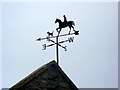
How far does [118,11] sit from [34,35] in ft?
2.44

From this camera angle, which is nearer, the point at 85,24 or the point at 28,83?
the point at 28,83

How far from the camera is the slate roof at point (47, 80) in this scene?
1827 mm

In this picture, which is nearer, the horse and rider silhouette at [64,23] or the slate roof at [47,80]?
the slate roof at [47,80]

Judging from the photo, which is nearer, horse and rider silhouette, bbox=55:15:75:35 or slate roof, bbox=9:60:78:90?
slate roof, bbox=9:60:78:90

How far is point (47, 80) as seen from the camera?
1.88m

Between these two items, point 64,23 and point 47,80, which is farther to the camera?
point 64,23

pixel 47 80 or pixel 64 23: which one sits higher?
pixel 64 23

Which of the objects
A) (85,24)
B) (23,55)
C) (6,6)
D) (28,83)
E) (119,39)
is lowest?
(28,83)

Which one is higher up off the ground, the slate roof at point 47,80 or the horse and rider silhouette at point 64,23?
the horse and rider silhouette at point 64,23

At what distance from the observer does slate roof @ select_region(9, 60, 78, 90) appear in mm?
1827

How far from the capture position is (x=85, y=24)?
2.08m

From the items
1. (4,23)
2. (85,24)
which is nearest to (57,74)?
(85,24)

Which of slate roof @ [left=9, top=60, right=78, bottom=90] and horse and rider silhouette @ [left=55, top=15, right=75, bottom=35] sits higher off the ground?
horse and rider silhouette @ [left=55, top=15, right=75, bottom=35]

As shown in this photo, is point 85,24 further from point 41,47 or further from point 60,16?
point 41,47
